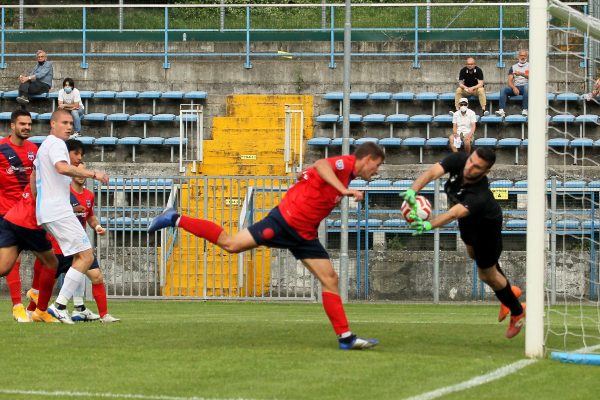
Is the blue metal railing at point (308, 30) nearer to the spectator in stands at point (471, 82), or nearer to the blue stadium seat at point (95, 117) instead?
the spectator in stands at point (471, 82)

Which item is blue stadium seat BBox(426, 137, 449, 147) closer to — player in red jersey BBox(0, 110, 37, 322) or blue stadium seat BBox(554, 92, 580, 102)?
blue stadium seat BBox(554, 92, 580, 102)

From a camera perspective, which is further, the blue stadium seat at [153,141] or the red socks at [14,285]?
the blue stadium seat at [153,141]

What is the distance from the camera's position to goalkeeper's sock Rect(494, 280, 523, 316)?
11664 millimetres

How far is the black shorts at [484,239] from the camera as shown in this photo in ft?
37.8

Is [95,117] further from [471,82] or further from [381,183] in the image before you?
[471,82]

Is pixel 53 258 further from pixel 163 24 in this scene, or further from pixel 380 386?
pixel 163 24

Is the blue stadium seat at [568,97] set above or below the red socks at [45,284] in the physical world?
above

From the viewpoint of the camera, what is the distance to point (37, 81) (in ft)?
94.6

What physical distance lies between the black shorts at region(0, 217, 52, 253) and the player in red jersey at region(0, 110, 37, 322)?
87 centimetres

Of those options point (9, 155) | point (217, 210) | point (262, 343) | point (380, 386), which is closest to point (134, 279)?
point (217, 210)

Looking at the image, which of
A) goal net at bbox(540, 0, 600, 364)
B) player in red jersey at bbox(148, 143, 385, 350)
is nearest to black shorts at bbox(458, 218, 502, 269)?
goal net at bbox(540, 0, 600, 364)

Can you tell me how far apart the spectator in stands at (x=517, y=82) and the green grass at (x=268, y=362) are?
1523 cm

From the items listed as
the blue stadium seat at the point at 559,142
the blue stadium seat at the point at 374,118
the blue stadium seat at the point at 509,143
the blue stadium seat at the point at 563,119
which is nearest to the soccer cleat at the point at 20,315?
the blue stadium seat at the point at 559,142

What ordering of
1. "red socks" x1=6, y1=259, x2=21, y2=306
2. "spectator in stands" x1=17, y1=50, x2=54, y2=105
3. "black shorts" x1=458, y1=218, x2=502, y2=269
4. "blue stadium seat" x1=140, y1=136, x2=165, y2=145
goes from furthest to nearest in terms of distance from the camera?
1. "spectator in stands" x1=17, y1=50, x2=54, y2=105
2. "blue stadium seat" x1=140, y1=136, x2=165, y2=145
3. "red socks" x1=6, y1=259, x2=21, y2=306
4. "black shorts" x1=458, y1=218, x2=502, y2=269
